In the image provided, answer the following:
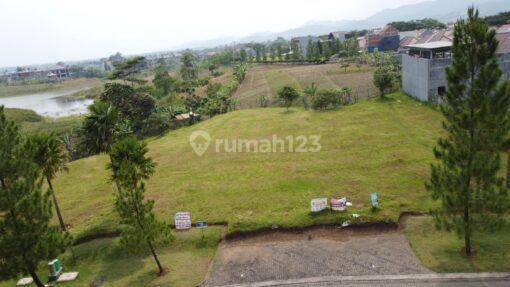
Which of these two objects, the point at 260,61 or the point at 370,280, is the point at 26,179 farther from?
the point at 260,61

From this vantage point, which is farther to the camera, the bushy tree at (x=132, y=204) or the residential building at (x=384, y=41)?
the residential building at (x=384, y=41)

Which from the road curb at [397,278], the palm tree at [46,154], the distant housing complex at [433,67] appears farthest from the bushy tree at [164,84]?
the road curb at [397,278]

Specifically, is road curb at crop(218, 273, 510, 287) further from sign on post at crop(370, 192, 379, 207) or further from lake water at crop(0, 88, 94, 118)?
Answer: lake water at crop(0, 88, 94, 118)

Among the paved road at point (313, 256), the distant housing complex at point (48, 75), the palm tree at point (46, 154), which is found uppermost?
the distant housing complex at point (48, 75)

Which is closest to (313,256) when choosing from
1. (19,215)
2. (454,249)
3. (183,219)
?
(454,249)

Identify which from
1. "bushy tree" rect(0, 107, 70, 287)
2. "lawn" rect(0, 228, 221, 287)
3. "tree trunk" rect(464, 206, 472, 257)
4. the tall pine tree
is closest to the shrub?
"lawn" rect(0, 228, 221, 287)

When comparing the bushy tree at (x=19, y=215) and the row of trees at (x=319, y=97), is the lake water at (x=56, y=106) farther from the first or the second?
the bushy tree at (x=19, y=215)

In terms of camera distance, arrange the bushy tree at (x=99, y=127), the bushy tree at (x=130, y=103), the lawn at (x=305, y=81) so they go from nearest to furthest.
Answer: the bushy tree at (x=99, y=127) < the bushy tree at (x=130, y=103) < the lawn at (x=305, y=81)

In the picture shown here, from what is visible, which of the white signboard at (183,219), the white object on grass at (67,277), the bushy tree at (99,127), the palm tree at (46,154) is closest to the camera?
the white object on grass at (67,277)
